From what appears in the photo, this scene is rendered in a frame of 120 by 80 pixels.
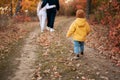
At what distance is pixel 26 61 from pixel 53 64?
39.2 inches

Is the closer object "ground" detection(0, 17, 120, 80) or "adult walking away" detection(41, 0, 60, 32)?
"ground" detection(0, 17, 120, 80)

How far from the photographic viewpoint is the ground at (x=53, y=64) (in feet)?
28.2

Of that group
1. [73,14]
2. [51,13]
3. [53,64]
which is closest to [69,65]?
[53,64]

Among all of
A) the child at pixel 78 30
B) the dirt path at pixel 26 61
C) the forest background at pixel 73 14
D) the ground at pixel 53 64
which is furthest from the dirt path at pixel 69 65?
the forest background at pixel 73 14

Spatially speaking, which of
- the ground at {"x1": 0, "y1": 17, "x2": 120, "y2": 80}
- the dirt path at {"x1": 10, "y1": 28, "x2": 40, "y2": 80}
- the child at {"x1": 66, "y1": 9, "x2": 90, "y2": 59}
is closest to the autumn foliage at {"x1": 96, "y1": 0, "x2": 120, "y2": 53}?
the ground at {"x1": 0, "y1": 17, "x2": 120, "y2": 80}

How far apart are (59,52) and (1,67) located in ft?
Result: 8.04

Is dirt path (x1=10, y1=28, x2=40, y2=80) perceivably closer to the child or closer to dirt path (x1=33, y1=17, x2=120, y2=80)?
dirt path (x1=33, y1=17, x2=120, y2=80)

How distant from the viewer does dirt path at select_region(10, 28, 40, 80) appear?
28.6 ft

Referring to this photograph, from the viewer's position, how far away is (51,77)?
8.46 metres

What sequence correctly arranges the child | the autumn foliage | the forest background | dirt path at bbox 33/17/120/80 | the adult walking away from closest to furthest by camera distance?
dirt path at bbox 33/17/120/80, the child, the autumn foliage, the forest background, the adult walking away

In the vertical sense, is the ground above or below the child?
below

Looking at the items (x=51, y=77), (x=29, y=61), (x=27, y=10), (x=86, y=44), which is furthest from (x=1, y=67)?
(x=27, y=10)

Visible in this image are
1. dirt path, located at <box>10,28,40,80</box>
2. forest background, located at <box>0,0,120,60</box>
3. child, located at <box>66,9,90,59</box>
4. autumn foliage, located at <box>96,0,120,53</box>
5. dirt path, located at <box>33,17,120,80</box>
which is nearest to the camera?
dirt path, located at <box>33,17,120,80</box>

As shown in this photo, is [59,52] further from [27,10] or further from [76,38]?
[27,10]
